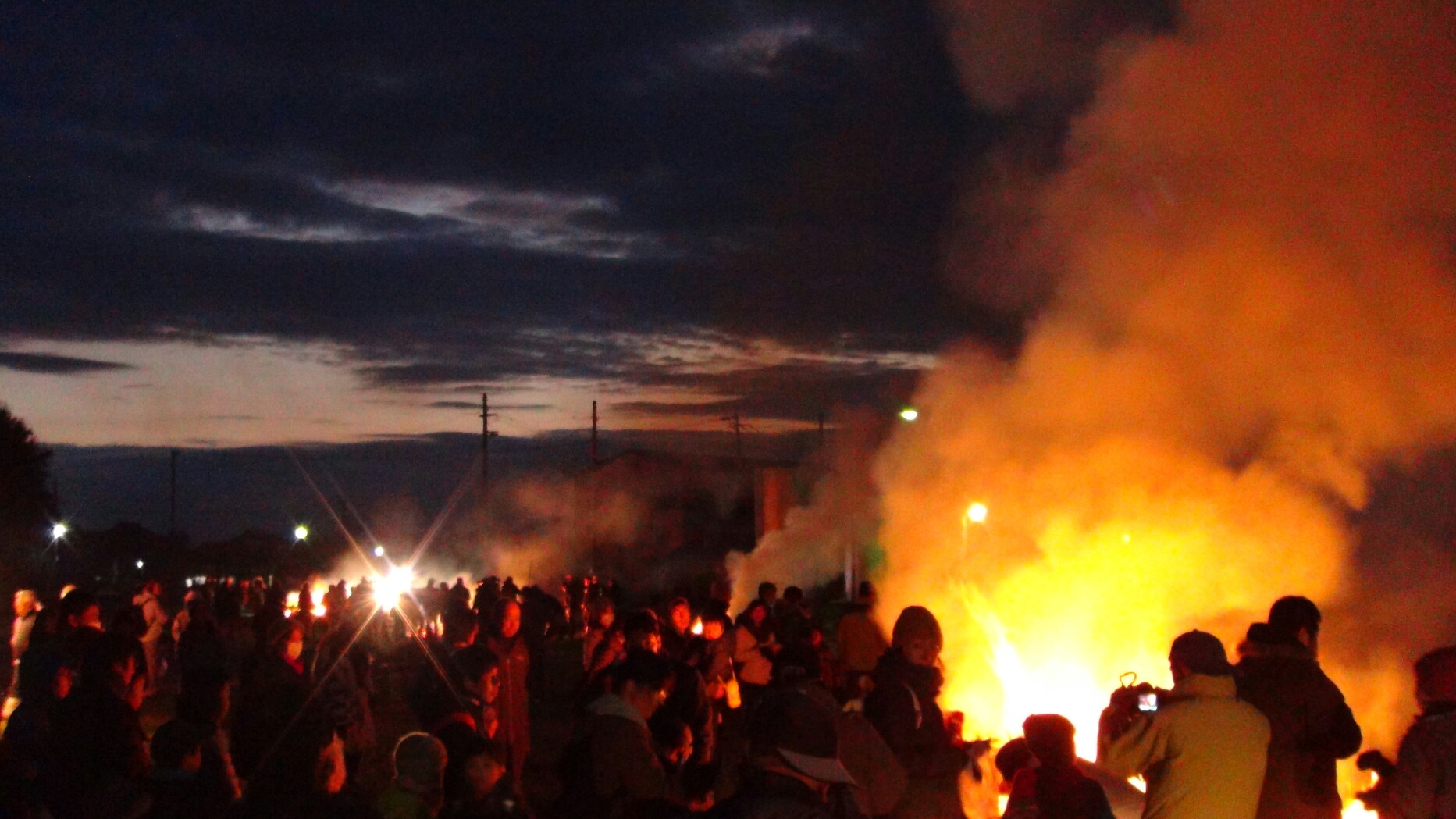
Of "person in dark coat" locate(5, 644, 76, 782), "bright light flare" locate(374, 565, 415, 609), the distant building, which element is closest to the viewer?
"person in dark coat" locate(5, 644, 76, 782)

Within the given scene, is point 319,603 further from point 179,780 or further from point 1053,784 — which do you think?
point 1053,784

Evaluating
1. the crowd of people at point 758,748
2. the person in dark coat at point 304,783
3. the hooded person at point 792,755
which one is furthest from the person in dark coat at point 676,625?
the hooded person at point 792,755

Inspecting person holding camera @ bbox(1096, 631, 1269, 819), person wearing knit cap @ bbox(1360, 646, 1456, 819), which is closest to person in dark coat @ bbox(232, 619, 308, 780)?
person holding camera @ bbox(1096, 631, 1269, 819)

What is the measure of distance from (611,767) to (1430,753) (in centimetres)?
299

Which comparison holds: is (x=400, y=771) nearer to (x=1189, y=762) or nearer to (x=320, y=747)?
(x=320, y=747)

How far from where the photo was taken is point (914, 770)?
16.9 ft

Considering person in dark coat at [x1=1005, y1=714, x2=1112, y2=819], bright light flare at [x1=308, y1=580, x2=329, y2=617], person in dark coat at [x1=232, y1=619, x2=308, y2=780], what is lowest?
bright light flare at [x1=308, y1=580, x2=329, y2=617]

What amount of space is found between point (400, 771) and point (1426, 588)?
12.2m

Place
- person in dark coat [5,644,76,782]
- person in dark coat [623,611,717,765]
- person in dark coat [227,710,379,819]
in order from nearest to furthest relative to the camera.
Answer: person in dark coat [227,710,379,819] → person in dark coat [623,611,717,765] → person in dark coat [5,644,76,782]

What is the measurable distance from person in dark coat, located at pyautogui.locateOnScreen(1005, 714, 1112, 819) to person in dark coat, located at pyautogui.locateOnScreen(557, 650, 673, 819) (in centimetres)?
132

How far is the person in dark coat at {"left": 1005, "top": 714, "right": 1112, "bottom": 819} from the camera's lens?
446 cm

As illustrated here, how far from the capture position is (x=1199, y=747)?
5047mm

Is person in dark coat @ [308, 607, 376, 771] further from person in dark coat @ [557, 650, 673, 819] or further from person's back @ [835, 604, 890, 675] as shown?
person's back @ [835, 604, 890, 675]

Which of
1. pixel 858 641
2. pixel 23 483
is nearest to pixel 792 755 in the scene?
pixel 858 641
